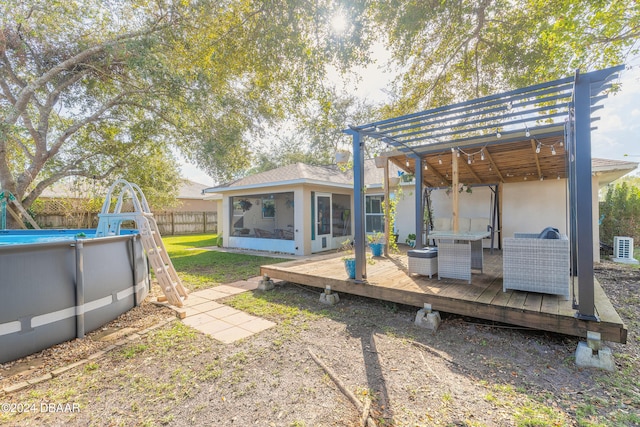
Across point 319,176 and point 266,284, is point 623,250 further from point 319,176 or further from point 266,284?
point 266,284

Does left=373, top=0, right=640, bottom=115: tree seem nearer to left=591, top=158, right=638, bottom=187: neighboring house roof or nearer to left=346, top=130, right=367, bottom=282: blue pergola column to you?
left=591, top=158, right=638, bottom=187: neighboring house roof

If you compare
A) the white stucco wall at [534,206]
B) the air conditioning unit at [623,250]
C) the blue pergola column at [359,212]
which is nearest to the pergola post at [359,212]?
the blue pergola column at [359,212]

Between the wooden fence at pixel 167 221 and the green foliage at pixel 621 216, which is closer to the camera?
the green foliage at pixel 621 216

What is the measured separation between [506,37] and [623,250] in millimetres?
6960

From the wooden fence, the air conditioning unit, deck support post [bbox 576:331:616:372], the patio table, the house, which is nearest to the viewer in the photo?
deck support post [bbox 576:331:616:372]

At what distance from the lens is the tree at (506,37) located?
17.8 feet

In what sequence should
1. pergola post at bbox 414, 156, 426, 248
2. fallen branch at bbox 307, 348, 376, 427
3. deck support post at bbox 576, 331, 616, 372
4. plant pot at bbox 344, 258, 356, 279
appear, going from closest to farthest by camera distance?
1. fallen branch at bbox 307, 348, 376, 427
2. deck support post at bbox 576, 331, 616, 372
3. plant pot at bbox 344, 258, 356, 279
4. pergola post at bbox 414, 156, 426, 248

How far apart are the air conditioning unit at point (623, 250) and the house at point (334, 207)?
4.25 feet

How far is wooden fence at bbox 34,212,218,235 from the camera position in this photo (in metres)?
13.6

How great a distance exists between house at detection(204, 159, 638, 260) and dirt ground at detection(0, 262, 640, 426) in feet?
16.6

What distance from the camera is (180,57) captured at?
7730mm

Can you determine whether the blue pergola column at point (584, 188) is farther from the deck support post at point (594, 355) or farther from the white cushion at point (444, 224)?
the white cushion at point (444, 224)

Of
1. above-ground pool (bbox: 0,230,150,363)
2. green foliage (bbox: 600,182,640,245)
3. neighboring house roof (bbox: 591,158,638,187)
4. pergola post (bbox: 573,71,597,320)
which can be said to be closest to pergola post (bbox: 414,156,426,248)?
pergola post (bbox: 573,71,597,320)

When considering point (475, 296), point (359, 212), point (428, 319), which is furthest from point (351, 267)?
point (475, 296)
